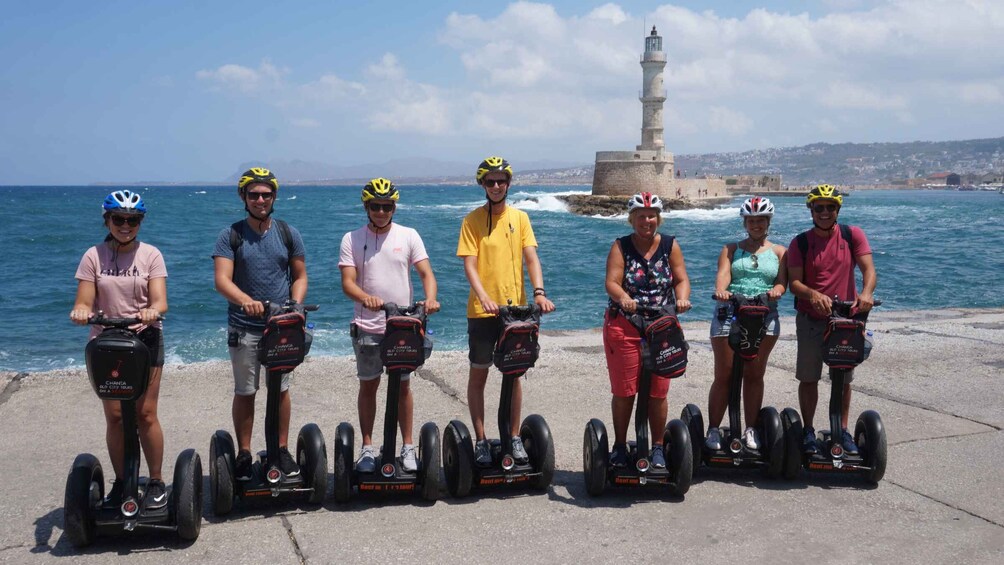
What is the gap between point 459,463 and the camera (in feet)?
16.8

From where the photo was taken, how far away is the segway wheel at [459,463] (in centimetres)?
513

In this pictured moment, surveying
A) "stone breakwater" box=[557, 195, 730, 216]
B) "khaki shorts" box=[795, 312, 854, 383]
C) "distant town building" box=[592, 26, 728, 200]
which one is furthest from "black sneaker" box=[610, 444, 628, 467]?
"distant town building" box=[592, 26, 728, 200]

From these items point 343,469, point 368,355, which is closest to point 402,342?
point 368,355

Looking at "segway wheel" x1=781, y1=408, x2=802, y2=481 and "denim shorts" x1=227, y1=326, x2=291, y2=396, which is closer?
"denim shorts" x1=227, y1=326, x2=291, y2=396

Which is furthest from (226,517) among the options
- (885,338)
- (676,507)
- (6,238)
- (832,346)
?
(6,238)

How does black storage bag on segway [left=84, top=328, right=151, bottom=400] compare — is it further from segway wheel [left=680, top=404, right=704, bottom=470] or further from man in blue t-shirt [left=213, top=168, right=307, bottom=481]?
segway wheel [left=680, top=404, right=704, bottom=470]

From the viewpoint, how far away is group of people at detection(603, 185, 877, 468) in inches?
204

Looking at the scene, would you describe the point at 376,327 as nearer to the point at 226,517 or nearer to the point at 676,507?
the point at 226,517

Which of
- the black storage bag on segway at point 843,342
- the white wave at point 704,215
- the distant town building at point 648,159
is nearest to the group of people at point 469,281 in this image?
the black storage bag on segway at point 843,342

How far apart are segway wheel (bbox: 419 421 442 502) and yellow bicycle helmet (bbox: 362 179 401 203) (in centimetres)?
145

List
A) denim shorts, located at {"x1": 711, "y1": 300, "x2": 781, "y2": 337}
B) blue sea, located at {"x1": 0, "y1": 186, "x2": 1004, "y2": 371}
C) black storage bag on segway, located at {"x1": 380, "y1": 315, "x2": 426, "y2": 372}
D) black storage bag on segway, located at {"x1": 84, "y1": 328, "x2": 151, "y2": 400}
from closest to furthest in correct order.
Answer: black storage bag on segway, located at {"x1": 84, "y1": 328, "x2": 151, "y2": 400}
black storage bag on segway, located at {"x1": 380, "y1": 315, "x2": 426, "y2": 372}
denim shorts, located at {"x1": 711, "y1": 300, "x2": 781, "y2": 337}
blue sea, located at {"x1": 0, "y1": 186, "x2": 1004, "y2": 371}

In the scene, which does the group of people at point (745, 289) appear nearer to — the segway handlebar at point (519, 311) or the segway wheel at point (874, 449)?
the segway wheel at point (874, 449)

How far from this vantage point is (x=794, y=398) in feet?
25.5

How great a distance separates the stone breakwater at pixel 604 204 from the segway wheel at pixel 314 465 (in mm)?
68141
